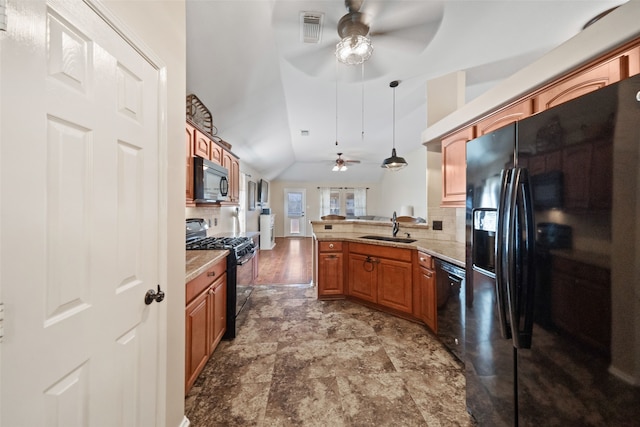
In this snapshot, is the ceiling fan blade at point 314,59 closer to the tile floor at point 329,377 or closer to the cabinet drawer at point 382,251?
the cabinet drawer at point 382,251

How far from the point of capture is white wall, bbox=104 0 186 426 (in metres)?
1.11

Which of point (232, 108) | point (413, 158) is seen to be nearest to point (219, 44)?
point (232, 108)

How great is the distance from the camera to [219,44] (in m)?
2.12

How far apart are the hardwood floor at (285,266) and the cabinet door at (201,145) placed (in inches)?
91.4

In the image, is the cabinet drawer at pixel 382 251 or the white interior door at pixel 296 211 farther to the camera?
the white interior door at pixel 296 211

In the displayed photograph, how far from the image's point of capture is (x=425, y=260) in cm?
237

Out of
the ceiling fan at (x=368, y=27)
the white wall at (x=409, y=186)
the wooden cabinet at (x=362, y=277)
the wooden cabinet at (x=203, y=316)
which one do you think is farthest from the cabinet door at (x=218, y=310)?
the white wall at (x=409, y=186)

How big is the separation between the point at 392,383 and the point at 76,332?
1.82 m

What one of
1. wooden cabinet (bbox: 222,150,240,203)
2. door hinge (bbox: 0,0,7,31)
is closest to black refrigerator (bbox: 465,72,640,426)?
door hinge (bbox: 0,0,7,31)

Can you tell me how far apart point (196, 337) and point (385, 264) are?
200 centimetres

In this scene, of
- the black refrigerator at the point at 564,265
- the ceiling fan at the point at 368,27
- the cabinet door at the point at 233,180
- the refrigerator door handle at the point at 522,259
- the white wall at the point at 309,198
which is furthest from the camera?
the white wall at the point at 309,198

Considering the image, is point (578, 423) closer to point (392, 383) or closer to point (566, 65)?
point (392, 383)

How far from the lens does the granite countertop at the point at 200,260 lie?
1.52 metres

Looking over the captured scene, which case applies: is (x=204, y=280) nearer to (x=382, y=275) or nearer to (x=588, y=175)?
(x=382, y=275)
